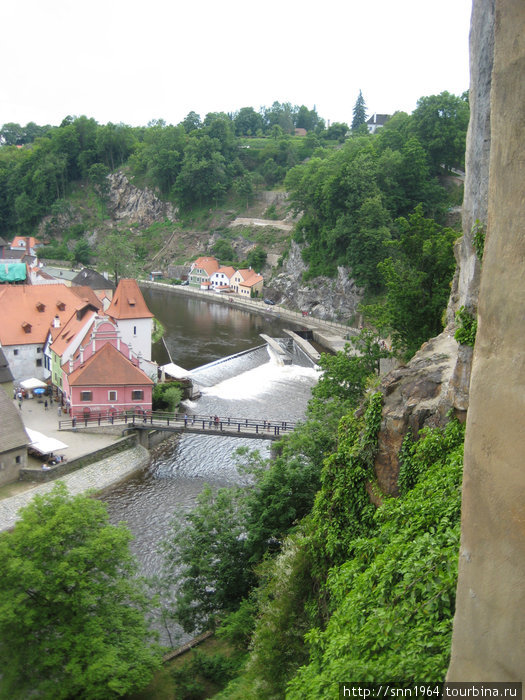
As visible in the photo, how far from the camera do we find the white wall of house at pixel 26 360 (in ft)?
136

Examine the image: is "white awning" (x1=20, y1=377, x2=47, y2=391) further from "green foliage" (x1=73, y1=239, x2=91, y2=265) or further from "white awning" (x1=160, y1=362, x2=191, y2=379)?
"green foliage" (x1=73, y1=239, x2=91, y2=265)

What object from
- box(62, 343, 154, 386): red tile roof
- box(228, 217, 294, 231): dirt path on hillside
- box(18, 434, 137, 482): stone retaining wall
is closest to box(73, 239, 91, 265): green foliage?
box(228, 217, 294, 231): dirt path on hillside

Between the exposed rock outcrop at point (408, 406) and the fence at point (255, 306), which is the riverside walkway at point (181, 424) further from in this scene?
the fence at point (255, 306)

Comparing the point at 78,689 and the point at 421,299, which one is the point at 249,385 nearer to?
the point at 421,299

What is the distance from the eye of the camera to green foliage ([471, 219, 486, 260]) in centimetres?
1101

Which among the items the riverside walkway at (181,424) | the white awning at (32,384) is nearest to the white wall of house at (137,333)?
the white awning at (32,384)

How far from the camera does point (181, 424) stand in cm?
3472

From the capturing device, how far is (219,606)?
61.8ft

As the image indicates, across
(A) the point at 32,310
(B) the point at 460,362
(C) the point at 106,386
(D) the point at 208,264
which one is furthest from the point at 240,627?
(D) the point at 208,264

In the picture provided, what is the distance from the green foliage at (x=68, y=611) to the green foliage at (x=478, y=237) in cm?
1133

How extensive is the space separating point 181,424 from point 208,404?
21.6 feet

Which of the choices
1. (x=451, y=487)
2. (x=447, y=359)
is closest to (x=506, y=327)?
(x=451, y=487)

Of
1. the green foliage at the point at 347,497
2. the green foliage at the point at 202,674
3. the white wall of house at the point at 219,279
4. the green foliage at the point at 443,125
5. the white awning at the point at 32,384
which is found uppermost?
the green foliage at the point at 443,125

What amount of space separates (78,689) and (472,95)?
596 inches
